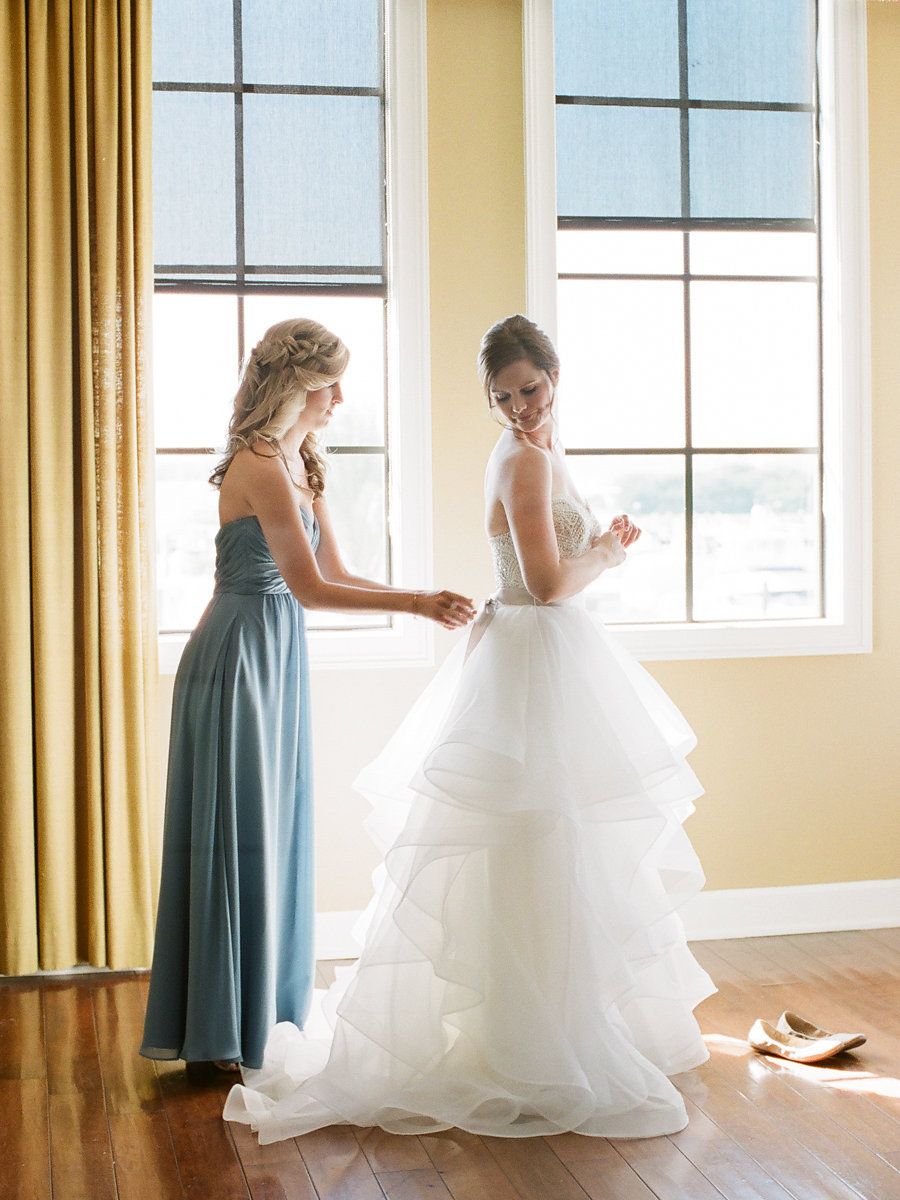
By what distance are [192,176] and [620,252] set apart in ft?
4.65

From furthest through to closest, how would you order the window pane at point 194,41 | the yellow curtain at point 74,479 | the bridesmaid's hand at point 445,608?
the window pane at point 194,41 < the yellow curtain at point 74,479 < the bridesmaid's hand at point 445,608

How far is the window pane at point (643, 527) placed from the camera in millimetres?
4098

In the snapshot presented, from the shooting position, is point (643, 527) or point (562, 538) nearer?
point (562, 538)

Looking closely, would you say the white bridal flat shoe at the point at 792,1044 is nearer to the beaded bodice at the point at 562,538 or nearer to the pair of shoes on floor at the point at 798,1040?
the pair of shoes on floor at the point at 798,1040

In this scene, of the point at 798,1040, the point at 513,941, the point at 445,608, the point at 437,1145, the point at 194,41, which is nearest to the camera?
the point at 437,1145

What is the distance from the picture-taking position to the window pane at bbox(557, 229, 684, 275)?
13.1 feet

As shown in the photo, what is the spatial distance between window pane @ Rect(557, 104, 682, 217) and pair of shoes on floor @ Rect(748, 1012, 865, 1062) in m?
2.57

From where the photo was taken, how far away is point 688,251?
4.09 metres

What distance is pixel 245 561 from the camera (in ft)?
9.39

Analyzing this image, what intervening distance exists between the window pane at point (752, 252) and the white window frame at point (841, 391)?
0.07m

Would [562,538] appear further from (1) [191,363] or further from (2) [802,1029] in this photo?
(1) [191,363]

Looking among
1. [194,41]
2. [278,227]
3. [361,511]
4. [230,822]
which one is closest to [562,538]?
[230,822]

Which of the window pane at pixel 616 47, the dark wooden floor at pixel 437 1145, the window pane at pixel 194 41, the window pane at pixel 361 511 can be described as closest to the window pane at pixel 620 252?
the window pane at pixel 616 47

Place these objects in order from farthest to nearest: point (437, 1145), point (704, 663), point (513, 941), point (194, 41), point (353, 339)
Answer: point (704, 663), point (353, 339), point (194, 41), point (513, 941), point (437, 1145)
